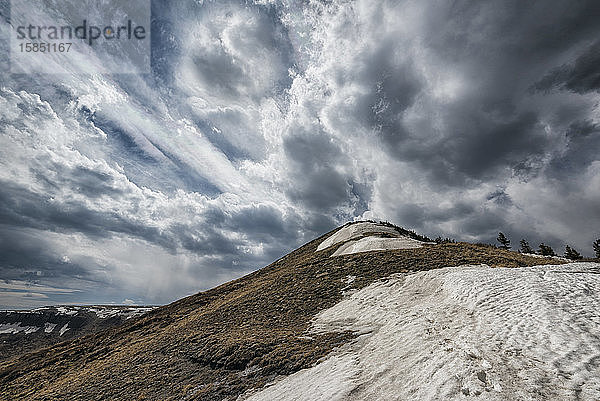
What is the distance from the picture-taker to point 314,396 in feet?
27.2

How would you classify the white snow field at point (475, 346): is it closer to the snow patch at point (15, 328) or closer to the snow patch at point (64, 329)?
the snow patch at point (64, 329)

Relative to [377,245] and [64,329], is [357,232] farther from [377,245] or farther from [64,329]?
[64,329]

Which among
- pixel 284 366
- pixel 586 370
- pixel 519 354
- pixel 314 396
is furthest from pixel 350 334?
pixel 586 370

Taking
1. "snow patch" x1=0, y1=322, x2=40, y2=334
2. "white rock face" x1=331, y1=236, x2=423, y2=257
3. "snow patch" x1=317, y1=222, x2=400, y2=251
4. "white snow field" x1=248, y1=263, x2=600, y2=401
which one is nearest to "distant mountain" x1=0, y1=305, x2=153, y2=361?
"snow patch" x1=0, y1=322, x2=40, y2=334

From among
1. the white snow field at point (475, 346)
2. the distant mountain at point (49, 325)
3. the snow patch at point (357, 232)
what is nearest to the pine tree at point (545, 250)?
the snow patch at point (357, 232)

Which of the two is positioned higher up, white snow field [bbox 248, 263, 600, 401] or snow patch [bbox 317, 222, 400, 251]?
snow patch [bbox 317, 222, 400, 251]

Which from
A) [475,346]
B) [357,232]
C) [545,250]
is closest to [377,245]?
[357,232]

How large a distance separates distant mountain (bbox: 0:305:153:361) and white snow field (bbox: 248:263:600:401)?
94.6 metres

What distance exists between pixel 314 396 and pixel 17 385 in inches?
844

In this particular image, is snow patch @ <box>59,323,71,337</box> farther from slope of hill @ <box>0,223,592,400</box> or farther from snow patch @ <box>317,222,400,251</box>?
snow patch @ <box>317,222,400,251</box>

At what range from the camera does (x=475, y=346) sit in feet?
28.8

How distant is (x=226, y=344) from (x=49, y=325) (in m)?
140

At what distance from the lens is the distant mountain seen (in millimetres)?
89269

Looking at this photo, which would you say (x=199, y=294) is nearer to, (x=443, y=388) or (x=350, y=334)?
(x=350, y=334)
